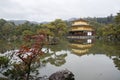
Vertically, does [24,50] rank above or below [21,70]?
above

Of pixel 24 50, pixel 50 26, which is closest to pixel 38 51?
pixel 24 50

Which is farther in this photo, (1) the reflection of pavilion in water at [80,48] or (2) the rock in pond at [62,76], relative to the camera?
(1) the reflection of pavilion in water at [80,48]

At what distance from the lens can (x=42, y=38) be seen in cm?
1292

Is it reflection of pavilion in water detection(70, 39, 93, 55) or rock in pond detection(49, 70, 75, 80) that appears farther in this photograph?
reflection of pavilion in water detection(70, 39, 93, 55)

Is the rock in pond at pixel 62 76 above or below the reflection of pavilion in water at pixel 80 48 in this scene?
above

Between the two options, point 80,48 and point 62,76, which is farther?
point 80,48

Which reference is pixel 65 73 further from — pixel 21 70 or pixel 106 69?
pixel 106 69

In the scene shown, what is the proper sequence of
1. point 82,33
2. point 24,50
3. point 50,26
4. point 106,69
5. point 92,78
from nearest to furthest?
1. point 24,50
2. point 92,78
3. point 106,69
4. point 50,26
5. point 82,33

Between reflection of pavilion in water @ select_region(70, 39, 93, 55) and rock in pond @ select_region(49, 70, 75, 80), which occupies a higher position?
rock in pond @ select_region(49, 70, 75, 80)

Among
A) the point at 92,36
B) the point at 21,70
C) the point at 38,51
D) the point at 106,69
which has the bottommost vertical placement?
the point at 92,36

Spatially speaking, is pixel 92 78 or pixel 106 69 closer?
pixel 92 78

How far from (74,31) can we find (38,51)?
173 ft

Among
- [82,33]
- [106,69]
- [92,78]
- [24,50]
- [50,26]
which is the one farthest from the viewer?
[82,33]

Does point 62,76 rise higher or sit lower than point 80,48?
higher
